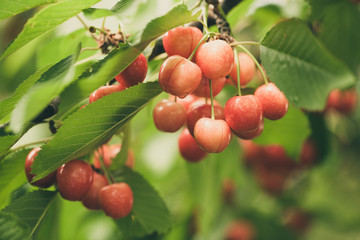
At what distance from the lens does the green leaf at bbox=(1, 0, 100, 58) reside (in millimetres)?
682

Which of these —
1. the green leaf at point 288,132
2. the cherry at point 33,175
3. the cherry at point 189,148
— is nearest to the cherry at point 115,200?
the cherry at point 33,175

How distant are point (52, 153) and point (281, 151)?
151 cm

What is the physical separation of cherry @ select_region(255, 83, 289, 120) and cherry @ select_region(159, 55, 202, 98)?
156mm

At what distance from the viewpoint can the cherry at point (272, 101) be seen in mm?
772

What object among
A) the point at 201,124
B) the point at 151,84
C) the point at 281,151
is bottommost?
the point at 281,151

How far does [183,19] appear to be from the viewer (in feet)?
2.28

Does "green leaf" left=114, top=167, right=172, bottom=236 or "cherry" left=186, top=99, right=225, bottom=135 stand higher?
"cherry" left=186, top=99, right=225, bottom=135

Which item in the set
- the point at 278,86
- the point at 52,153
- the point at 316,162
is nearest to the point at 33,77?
the point at 52,153

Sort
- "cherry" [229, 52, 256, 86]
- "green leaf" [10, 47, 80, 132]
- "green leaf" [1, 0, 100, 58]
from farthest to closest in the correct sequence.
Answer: "cherry" [229, 52, 256, 86], "green leaf" [1, 0, 100, 58], "green leaf" [10, 47, 80, 132]

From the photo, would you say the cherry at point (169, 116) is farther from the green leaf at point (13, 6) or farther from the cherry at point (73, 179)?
the green leaf at point (13, 6)

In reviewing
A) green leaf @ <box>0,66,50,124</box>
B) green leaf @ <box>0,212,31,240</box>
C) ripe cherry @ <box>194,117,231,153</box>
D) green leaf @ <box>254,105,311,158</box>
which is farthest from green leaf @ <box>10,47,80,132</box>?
green leaf @ <box>254,105,311,158</box>

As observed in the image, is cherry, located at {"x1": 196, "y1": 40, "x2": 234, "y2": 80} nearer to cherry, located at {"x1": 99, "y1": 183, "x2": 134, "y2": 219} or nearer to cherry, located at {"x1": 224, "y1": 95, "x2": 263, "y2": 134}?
cherry, located at {"x1": 224, "y1": 95, "x2": 263, "y2": 134}

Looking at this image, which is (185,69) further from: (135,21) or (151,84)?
(135,21)

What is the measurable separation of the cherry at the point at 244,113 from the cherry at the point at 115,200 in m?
0.30
